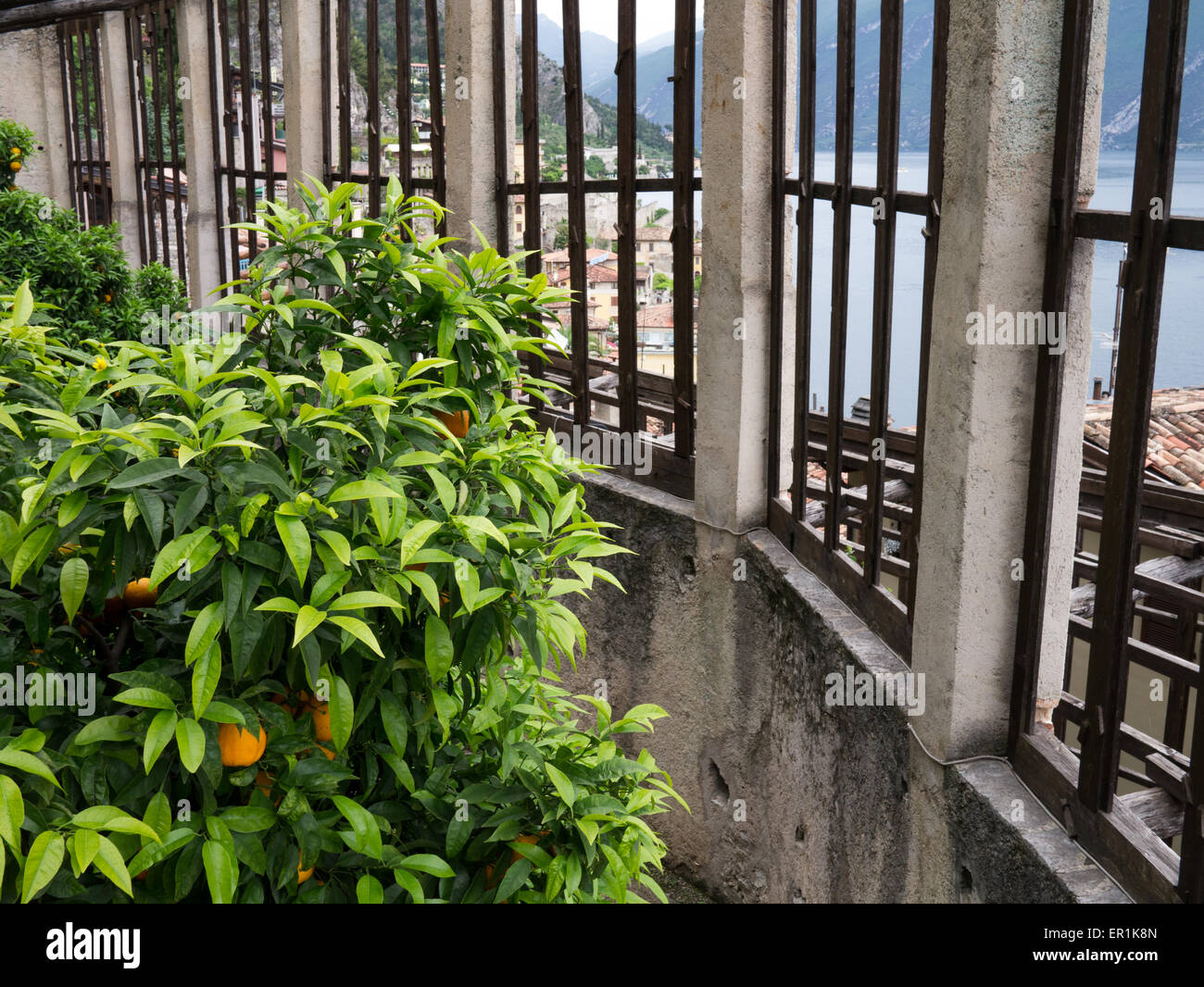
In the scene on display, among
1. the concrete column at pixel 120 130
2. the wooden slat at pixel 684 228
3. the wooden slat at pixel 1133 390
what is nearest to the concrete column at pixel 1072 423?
the wooden slat at pixel 1133 390

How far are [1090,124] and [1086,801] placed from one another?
190 centimetres

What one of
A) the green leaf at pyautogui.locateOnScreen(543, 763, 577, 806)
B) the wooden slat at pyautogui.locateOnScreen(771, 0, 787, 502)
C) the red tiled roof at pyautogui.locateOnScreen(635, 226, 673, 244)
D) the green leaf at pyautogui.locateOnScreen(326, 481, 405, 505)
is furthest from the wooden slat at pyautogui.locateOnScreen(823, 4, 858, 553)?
the green leaf at pyautogui.locateOnScreen(326, 481, 405, 505)

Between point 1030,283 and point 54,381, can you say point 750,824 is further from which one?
point 54,381

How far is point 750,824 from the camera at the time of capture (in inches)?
240

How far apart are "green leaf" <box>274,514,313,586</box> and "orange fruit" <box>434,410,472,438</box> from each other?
0.94 meters

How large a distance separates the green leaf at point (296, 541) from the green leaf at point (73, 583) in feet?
1.26

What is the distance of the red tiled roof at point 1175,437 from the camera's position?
7844mm

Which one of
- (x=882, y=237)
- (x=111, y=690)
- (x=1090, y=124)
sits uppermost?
(x=1090, y=124)

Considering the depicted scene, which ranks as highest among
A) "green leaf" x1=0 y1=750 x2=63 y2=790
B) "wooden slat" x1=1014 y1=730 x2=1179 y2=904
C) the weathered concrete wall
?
"green leaf" x1=0 y1=750 x2=63 y2=790

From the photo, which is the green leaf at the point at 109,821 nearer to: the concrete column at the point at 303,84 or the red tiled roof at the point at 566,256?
the red tiled roof at the point at 566,256

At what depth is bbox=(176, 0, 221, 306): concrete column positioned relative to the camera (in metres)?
12.6

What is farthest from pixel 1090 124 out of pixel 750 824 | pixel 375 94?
pixel 375 94

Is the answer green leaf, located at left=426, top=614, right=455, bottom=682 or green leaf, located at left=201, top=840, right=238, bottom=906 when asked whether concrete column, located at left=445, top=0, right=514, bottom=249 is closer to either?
green leaf, located at left=426, top=614, right=455, bottom=682
